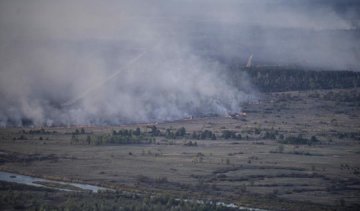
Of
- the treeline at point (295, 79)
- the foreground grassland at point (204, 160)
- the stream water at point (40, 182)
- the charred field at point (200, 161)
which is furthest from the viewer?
the treeline at point (295, 79)

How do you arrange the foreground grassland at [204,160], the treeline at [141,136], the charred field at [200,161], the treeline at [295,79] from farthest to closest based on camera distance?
1. the treeline at [295,79]
2. the treeline at [141,136]
3. the foreground grassland at [204,160]
4. the charred field at [200,161]

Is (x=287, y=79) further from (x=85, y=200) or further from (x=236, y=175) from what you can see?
(x=85, y=200)

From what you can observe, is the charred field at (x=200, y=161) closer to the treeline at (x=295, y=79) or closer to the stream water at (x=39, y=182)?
the stream water at (x=39, y=182)

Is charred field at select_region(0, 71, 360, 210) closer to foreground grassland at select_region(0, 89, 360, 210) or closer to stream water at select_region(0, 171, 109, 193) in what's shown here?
foreground grassland at select_region(0, 89, 360, 210)

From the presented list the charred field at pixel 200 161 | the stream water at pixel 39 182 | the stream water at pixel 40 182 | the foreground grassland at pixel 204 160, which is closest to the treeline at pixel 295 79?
the charred field at pixel 200 161

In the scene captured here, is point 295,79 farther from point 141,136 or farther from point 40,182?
point 40,182
